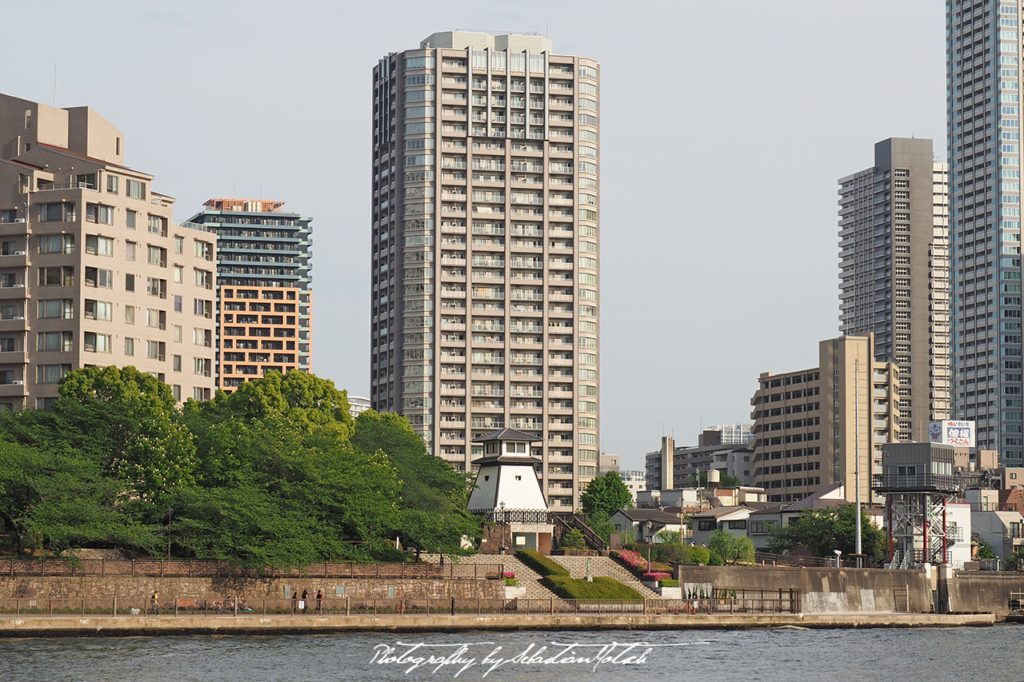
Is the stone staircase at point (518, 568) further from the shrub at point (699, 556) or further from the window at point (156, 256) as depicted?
the window at point (156, 256)

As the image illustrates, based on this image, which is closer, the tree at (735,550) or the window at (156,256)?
the tree at (735,550)

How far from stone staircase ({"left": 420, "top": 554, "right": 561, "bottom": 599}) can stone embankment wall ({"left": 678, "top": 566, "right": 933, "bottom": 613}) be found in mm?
13879

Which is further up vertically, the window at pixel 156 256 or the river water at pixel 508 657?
the window at pixel 156 256

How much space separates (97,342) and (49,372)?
5.54m

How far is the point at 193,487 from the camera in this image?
323ft

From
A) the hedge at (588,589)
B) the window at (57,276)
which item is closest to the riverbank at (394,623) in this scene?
the hedge at (588,589)

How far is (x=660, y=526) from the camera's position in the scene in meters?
173

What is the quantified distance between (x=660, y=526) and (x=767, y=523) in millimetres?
13985

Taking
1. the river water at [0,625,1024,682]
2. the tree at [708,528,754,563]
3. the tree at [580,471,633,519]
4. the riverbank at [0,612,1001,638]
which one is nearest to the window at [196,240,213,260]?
the tree at [708,528,754,563]

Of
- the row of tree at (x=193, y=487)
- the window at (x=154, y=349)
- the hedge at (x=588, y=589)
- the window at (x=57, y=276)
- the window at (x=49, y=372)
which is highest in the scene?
the window at (x=57, y=276)

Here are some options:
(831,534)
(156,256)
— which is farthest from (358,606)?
(831,534)

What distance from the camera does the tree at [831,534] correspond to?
150875mm

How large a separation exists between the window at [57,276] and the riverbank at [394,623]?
58.8 m

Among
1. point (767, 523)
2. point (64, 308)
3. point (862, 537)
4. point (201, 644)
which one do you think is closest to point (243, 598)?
point (201, 644)
